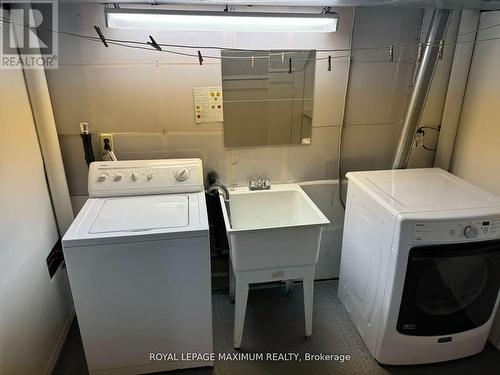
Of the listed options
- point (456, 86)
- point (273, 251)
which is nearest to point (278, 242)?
point (273, 251)

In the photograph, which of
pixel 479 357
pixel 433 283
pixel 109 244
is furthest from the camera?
pixel 479 357

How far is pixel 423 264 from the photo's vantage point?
162cm

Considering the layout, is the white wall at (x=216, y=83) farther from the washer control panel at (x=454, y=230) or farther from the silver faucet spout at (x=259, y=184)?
the washer control panel at (x=454, y=230)

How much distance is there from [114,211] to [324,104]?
1387mm

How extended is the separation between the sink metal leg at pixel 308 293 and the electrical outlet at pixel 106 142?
1339 mm

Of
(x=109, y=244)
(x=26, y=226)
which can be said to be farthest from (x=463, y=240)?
(x=26, y=226)

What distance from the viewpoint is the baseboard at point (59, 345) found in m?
1.82

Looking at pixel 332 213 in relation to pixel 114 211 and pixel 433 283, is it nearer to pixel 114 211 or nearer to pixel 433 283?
pixel 433 283

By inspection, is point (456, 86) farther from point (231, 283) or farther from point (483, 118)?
point (231, 283)

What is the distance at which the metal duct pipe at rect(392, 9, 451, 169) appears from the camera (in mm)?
1900

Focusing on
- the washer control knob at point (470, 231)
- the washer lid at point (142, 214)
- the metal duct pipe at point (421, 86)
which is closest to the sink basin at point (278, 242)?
the washer lid at point (142, 214)

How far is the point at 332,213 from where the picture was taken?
244cm

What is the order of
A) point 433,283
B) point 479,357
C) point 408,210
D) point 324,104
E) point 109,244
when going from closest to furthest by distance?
point 109,244 → point 408,210 → point 433,283 → point 479,357 → point 324,104

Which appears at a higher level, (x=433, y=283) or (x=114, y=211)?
(x=114, y=211)
